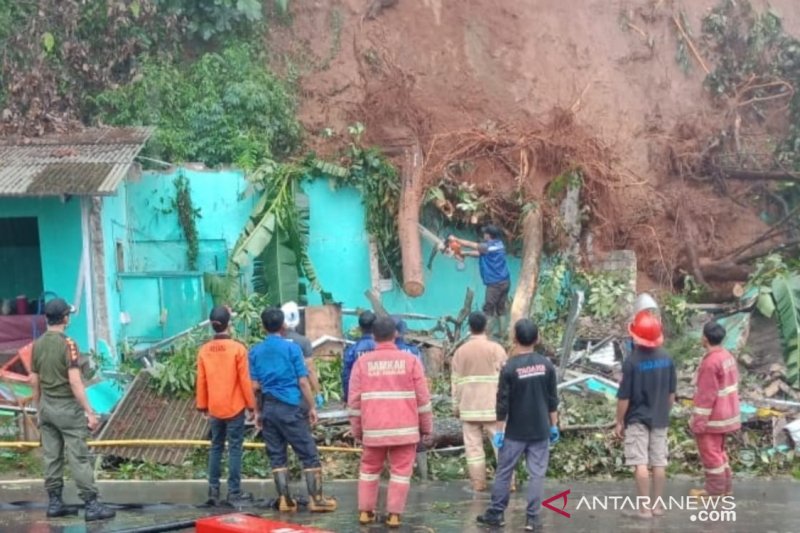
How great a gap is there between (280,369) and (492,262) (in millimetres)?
5463

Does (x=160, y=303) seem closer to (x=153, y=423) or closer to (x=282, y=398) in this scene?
Result: (x=153, y=423)

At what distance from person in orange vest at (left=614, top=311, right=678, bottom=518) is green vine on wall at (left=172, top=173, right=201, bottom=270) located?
796cm

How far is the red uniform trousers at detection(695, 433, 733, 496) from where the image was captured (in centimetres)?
811

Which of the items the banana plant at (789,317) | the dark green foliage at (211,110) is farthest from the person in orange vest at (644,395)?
the dark green foliage at (211,110)

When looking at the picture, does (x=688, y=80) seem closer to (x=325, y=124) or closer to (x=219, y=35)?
(x=325, y=124)

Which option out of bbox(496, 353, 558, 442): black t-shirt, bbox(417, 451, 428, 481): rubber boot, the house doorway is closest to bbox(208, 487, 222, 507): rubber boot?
bbox(417, 451, 428, 481): rubber boot

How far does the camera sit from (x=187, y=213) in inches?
555

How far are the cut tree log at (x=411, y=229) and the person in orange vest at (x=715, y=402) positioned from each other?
650 centimetres

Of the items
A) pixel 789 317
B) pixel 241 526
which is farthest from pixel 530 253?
pixel 241 526

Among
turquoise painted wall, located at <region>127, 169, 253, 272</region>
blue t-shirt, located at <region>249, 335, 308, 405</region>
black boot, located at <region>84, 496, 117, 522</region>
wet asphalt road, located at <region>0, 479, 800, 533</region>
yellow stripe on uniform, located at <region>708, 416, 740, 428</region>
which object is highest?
turquoise painted wall, located at <region>127, 169, 253, 272</region>

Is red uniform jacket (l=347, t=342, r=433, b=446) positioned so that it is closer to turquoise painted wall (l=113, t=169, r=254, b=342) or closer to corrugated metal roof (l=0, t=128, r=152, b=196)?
corrugated metal roof (l=0, t=128, r=152, b=196)

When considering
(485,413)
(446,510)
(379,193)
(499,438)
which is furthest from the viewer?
(379,193)

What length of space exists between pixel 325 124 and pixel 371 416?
10894 millimetres

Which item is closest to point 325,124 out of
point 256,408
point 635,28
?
point 635,28
